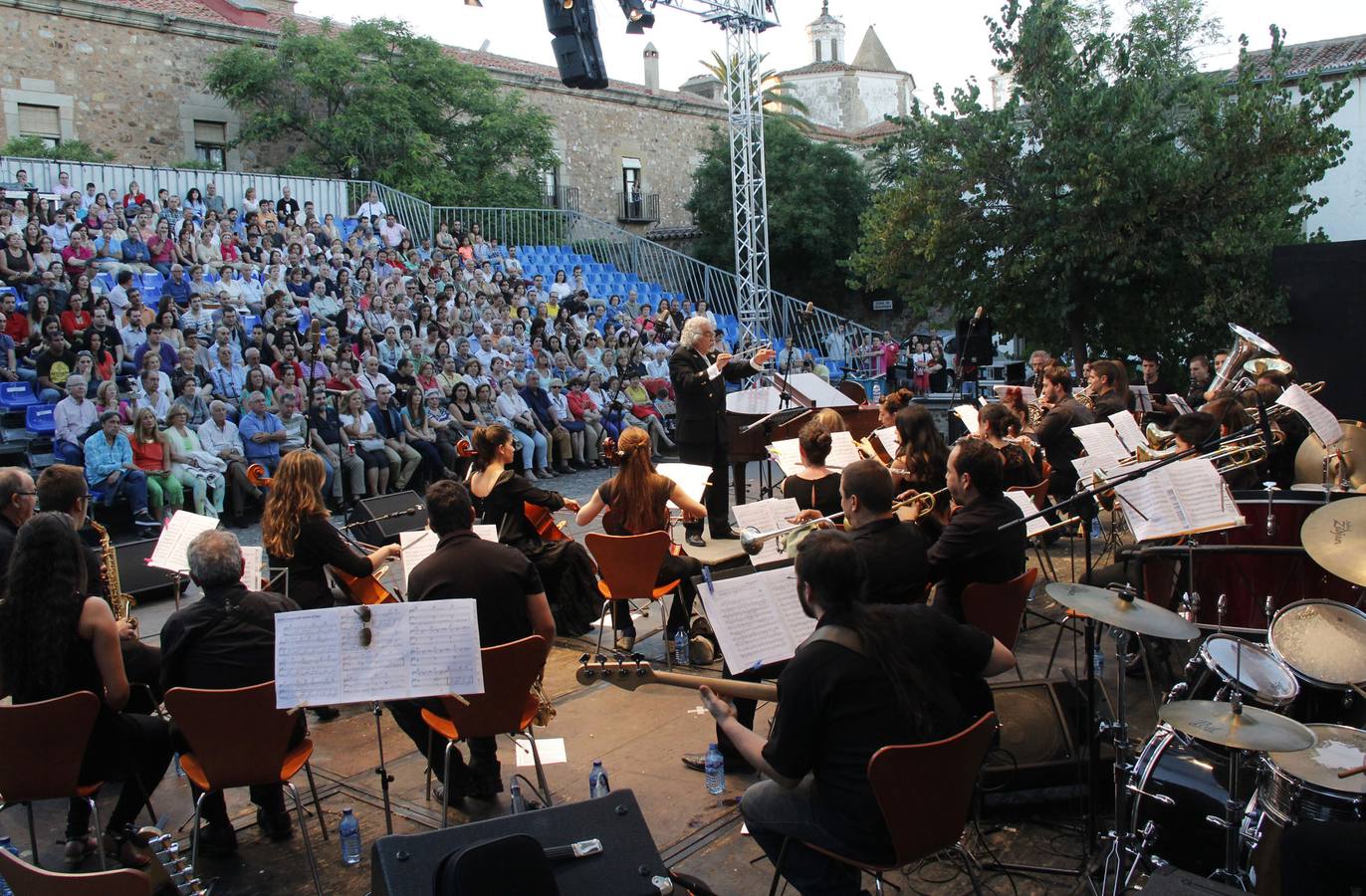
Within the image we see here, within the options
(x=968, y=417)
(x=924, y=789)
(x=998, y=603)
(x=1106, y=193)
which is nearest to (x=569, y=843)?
(x=924, y=789)

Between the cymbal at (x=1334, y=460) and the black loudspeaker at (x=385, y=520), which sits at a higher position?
the cymbal at (x=1334, y=460)

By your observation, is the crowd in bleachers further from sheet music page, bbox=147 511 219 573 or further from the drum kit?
the drum kit

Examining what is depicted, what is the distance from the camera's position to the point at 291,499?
4.95 metres

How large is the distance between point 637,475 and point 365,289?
33.2ft

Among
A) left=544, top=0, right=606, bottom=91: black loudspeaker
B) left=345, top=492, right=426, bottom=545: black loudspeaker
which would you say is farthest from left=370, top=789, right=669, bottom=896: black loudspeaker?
left=544, top=0, right=606, bottom=91: black loudspeaker

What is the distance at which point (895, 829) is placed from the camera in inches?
112

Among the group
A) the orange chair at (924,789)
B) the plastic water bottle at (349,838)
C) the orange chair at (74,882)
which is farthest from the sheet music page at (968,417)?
the orange chair at (74,882)

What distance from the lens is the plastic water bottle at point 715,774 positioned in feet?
14.5

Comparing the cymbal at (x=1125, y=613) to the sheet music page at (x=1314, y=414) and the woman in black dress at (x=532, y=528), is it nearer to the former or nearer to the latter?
the sheet music page at (x=1314, y=414)

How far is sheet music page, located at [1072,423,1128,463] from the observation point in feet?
20.4

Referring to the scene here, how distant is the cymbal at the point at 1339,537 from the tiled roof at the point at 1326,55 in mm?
22532

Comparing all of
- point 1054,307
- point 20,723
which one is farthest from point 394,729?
point 1054,307

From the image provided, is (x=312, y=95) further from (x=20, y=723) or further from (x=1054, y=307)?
(x=20, y=723)

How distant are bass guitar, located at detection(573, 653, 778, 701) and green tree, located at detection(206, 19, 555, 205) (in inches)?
821
